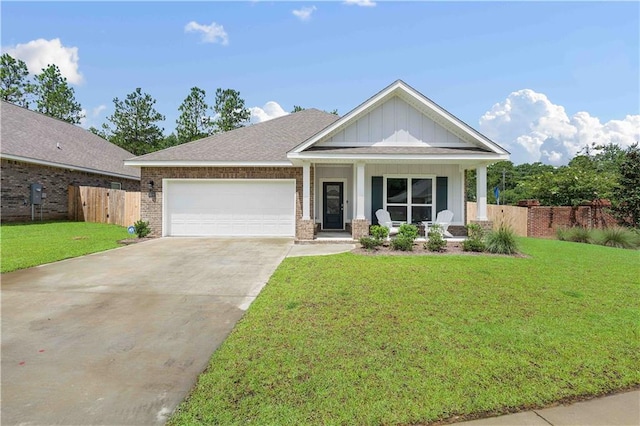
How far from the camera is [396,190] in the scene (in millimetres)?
13570

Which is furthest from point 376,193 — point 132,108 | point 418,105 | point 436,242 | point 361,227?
point 132,108

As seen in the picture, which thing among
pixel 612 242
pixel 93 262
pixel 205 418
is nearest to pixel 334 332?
pixel 205 418

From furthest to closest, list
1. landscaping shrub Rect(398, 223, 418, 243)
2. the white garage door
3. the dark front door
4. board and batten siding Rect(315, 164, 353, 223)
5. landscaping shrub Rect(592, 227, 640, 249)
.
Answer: the dark front door → board and batten siding Rect(315, 164, 353, 223) → the white garage door → landscaping shrub Rect(592, 227, 640, 249) → landscaping shrub Rect(398, 223, 418, 243)

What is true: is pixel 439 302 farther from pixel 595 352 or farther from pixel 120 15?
pixel 120 15

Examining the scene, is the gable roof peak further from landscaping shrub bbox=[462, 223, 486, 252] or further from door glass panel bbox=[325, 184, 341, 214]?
landscaping shrub bbox=[462, 223, 486, 252]

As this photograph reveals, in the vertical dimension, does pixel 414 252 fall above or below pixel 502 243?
below

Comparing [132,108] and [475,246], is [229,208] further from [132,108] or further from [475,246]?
[132,108]

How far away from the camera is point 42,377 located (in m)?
3.34

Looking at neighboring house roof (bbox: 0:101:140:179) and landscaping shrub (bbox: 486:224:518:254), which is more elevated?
neighboring house roof (bbox: 0:101:140:179)

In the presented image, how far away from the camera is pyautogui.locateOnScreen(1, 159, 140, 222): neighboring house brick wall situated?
15.8m

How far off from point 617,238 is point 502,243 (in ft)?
22.0

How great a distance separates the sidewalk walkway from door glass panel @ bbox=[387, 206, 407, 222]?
34.9ft

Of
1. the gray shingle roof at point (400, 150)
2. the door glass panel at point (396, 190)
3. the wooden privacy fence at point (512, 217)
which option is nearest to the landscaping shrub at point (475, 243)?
the gray shingle roof at point (400, 150)

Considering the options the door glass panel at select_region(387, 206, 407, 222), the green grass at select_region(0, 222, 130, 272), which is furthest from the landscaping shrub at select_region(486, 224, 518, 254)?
the green grass at select_region(0, 222, 130, 272)
